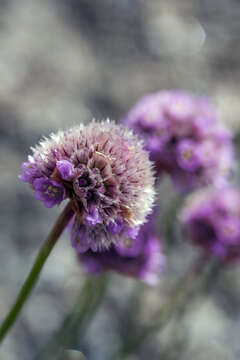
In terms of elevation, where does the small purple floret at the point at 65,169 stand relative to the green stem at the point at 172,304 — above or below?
below

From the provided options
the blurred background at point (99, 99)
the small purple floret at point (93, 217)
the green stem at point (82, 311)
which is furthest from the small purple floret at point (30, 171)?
the blurred background at point (99, 99)

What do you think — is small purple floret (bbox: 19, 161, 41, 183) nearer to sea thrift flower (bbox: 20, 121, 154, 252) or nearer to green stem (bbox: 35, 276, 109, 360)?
sea thrift flower (bbox: 20, 121, 154, 252)

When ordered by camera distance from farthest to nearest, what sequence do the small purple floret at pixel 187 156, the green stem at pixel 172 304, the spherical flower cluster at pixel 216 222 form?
1. the green stem at pixel 172 304
2. the spherical flower cluster at pixel 216 222
3. the small purple floret at pixel 187 156

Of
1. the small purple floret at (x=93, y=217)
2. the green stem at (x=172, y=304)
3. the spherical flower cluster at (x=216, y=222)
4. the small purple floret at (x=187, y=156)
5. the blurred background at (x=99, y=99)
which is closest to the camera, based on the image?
the small purple floret at (x=93, y=217)

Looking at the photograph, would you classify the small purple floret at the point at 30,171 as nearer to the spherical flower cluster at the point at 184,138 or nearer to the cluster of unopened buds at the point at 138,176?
the cluster of unopened buds at the point at 138,176

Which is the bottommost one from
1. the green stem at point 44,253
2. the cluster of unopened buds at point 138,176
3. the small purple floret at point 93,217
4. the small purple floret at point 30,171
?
the green stem at point 44,253

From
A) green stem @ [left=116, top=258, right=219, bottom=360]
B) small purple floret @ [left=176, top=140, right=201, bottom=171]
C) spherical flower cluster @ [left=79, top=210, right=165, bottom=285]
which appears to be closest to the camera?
small purple floret @ [left=176, top=140, right=201, bottom=171]

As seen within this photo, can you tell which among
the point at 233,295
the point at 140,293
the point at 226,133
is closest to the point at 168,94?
the point at 226,133

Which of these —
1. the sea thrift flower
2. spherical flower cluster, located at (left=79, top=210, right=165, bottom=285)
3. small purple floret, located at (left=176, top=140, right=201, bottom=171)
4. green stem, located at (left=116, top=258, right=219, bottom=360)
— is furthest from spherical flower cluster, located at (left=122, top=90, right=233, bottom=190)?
the sea thrift flower
